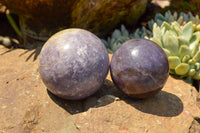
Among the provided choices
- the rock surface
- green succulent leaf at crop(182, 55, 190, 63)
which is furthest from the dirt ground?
green succulent leaf at crop(182, 55, 190, 63)

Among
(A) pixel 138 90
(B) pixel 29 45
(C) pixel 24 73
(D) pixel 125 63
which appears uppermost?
(D) pixel 125 63

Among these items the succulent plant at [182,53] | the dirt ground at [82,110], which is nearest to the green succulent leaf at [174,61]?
the succulent plant at [182,53]

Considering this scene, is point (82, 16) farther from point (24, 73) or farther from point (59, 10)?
point (24, 73)

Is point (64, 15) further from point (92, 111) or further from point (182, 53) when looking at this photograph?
point (92, 111)

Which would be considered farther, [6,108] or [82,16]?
[82,16]

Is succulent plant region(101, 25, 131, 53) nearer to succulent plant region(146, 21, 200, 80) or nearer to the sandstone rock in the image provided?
the sandstone rock

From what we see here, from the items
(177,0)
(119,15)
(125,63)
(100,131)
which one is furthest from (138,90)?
(177,0)
